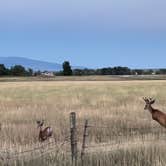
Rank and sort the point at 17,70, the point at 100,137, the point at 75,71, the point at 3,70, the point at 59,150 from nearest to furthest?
the point at 59,150
the point at 100,137
the point at 3,70
the point at 17,70
the point at 75,71

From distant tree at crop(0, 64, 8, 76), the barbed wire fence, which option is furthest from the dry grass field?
distant tree at crop(0, 64, 8, 76)

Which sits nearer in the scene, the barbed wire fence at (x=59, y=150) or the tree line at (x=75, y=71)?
the barbed wire fence at (x=59, y=150)

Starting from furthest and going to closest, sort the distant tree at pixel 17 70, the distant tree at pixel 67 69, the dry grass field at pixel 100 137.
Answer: the distant tree at pixel 17 70, the distant tree at pixel 67 69, the dry grass field at pixel 100 137

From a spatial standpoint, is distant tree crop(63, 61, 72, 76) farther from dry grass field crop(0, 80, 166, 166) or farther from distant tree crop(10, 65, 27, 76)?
dry grass field crop(0, 80, 166, 166)

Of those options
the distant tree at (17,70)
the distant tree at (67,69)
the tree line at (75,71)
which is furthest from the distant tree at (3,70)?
the distant tree at (67,69)

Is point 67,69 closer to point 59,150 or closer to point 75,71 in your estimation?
point 75,71

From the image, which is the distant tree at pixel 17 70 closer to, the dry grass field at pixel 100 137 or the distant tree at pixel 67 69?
the distant tree at pixel 67 69

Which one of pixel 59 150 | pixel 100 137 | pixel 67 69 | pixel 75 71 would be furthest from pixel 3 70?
pixel 59 150

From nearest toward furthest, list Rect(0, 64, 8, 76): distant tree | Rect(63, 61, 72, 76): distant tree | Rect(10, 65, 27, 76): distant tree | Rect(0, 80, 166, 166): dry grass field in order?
Rect(0, 80, 166, 166): dry grass field → Rect(0, 64, 8, 76): distant tree → Rect(63, 61, 72, 76): distant tree → Rect(10, 65, 27, 76): distant tree

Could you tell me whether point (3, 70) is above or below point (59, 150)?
above

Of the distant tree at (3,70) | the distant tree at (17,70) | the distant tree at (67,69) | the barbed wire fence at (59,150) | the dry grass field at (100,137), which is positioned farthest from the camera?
the distant tree at (17,70)

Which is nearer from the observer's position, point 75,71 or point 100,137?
point 100,137

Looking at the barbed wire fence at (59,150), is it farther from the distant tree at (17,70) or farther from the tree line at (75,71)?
the distant tree at (17,70)

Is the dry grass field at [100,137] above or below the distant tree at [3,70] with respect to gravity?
below
